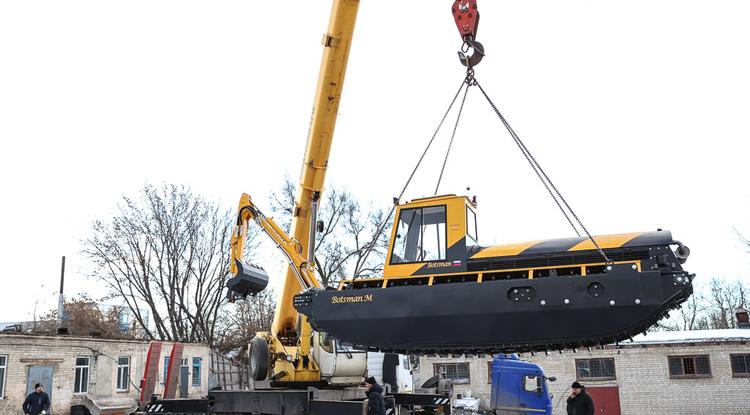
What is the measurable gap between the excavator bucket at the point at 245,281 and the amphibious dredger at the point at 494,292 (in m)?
2.04

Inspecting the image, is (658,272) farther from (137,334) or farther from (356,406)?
(137,334)

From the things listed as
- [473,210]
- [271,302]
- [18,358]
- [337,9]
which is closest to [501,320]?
[473,210]

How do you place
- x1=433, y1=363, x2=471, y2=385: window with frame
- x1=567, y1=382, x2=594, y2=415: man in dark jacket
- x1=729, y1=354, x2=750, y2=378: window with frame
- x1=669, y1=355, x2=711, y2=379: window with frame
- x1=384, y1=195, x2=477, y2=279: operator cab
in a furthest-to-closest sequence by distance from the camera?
x1=433, y1=363, x2=471, y2=385: window with frame → x1=669, y1=355, x2=711, y2=379: window with frame → x1=729, y1=354, x2=750, y2=378: window with frame → x1=567, y1=382, x2=594, y2=415: man in dark jacket → x1=384, y1=195, x2=477, y2=279: operator cab

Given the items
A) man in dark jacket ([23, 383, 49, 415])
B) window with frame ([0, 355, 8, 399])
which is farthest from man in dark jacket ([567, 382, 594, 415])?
window with frame ([0, 355, 8, 399])

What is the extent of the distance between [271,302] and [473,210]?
28481mm

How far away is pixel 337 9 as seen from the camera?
11.2 metres

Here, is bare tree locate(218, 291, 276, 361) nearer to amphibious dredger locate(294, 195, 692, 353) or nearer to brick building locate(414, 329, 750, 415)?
brick building locate(414, 329, 750, 415)

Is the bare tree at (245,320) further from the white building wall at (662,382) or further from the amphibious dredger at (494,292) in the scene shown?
the amphibious dredger at (494,292)

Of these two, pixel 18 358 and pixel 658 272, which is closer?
pixel 658 272

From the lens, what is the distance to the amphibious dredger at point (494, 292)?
22.5ft

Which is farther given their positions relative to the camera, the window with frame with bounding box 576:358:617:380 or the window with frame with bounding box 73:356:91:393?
the window with frame with bounding box 576:358:617:380

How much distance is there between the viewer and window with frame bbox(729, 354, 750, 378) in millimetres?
21719

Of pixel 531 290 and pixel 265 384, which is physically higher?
pixel 531 290

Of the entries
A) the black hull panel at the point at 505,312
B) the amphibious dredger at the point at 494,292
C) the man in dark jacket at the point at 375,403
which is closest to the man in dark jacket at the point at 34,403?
the man in dark jacket at the point at 375,403
